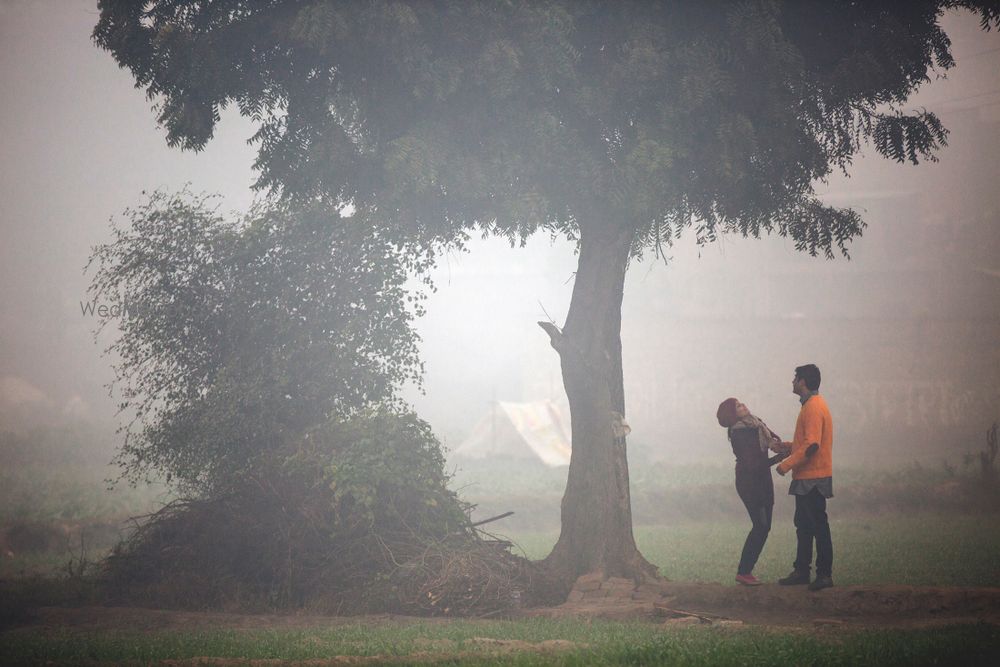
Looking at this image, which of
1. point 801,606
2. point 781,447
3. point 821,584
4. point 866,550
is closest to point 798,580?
point 821,584

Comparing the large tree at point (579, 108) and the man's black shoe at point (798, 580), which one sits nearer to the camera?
the man's black shoe at point (798, 580)

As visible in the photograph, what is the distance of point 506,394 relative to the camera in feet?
199

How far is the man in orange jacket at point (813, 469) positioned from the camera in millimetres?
9469

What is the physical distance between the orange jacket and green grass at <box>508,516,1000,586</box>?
231cm

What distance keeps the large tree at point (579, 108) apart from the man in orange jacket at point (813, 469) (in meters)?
2.87

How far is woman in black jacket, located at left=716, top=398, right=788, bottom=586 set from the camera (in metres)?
10.0

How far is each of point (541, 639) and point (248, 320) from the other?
813cm

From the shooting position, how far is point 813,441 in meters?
9.43

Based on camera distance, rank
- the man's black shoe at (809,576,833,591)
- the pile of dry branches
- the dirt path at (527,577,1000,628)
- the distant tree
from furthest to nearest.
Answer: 1. the distant tree
2. the pile of dry branches
3. the man's black shoe at (809,576,833,591)
4. the dirt path at (527,577,1000,628)

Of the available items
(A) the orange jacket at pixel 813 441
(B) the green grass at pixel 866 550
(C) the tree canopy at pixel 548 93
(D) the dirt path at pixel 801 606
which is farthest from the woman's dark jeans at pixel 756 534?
(C) the tree canopy at pixel 548 93

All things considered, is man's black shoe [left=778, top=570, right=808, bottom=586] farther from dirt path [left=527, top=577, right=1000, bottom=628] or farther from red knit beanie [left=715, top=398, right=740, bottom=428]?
red knit beanie [left=715, top=398, right=740, bottom=428]

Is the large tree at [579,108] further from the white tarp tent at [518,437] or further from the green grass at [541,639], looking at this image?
the white tarp tent at [518,437]

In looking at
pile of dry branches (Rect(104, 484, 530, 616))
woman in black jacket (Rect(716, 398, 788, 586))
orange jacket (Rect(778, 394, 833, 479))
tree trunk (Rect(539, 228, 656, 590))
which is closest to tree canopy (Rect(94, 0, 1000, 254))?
tree trunk (Rect(539, 228, 656, 590))

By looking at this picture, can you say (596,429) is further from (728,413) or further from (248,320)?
(248,320)
